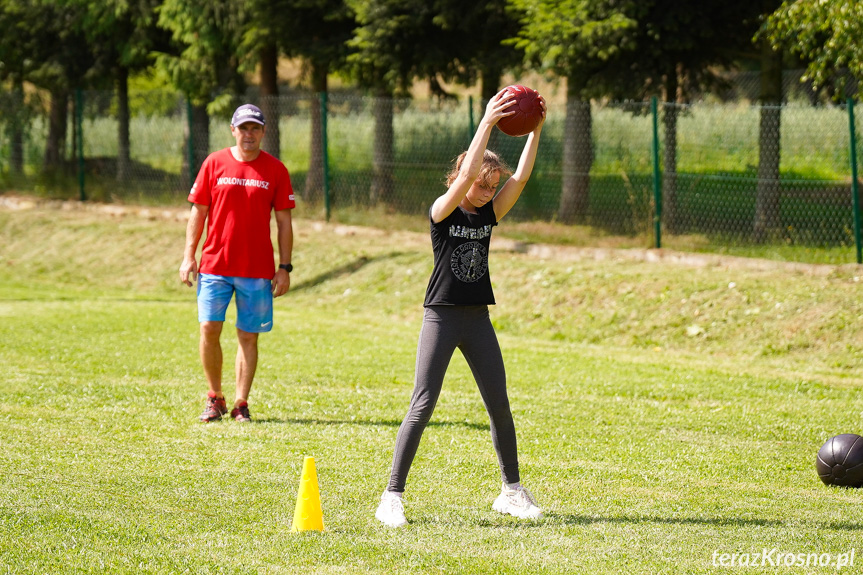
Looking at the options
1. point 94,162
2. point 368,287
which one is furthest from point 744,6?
point 94,162

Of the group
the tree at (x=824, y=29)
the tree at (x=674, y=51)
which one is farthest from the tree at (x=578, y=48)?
the tree at (x=824, y=29)

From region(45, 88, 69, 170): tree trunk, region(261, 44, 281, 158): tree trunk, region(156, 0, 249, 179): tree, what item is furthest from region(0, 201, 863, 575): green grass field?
region(45, 88, 69, 170): tree trunk

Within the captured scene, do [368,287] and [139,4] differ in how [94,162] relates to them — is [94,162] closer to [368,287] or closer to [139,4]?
[139,4]

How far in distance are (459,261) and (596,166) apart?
12.7m

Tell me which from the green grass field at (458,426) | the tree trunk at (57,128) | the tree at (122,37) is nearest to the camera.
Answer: the green grass field at (458,426)

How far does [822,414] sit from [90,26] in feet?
66.0

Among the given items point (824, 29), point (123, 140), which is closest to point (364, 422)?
point (824, 29)

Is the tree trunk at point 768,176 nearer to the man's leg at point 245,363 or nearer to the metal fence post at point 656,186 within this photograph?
the metal fence post at point 656,186

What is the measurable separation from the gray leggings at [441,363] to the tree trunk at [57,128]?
21.3m

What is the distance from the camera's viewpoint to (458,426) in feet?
24.7

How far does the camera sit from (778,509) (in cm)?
555

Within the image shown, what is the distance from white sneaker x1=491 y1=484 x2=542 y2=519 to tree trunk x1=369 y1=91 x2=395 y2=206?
13580 millimetres

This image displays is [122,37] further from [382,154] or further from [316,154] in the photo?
[382,154]

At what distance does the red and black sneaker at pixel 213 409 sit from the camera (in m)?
7.52
